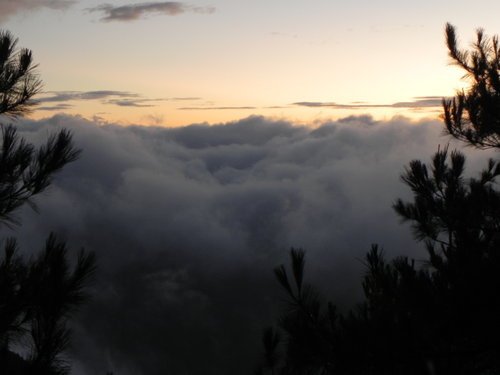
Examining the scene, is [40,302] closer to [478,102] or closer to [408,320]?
[408,320]

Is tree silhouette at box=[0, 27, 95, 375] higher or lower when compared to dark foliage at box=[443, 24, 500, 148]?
lower

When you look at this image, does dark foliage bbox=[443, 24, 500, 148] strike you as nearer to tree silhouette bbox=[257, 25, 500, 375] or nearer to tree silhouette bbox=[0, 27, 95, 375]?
tree silhouette bbox=[257, 25, 500, 375]

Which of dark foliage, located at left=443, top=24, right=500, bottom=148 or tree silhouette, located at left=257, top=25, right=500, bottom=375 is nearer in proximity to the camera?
tree silhouette, located at left=257, top=25, right=500, bottom=375

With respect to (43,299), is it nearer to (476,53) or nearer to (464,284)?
(464,284)

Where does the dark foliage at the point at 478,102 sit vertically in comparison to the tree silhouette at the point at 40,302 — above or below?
above

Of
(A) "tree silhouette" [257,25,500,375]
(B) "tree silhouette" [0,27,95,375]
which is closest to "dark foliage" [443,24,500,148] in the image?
(A) "tree silhouette" [257,25,500,375]

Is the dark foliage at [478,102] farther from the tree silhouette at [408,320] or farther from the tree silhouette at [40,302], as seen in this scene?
the tree silhouette at [40,302]

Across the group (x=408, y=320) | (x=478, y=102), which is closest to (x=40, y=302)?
(x=408, y=320)

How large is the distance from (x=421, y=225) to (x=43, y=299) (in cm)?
770

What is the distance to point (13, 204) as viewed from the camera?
7.21m

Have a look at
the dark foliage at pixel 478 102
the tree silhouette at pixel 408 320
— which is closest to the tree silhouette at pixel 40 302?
the tree silhouette at pixel 408 320

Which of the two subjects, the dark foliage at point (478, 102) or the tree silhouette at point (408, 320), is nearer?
the tree silhouette at point (408, 320)

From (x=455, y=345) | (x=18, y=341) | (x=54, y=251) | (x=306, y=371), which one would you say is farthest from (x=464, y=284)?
(x=18, y=341)

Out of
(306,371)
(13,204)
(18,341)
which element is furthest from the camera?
(13,204)
